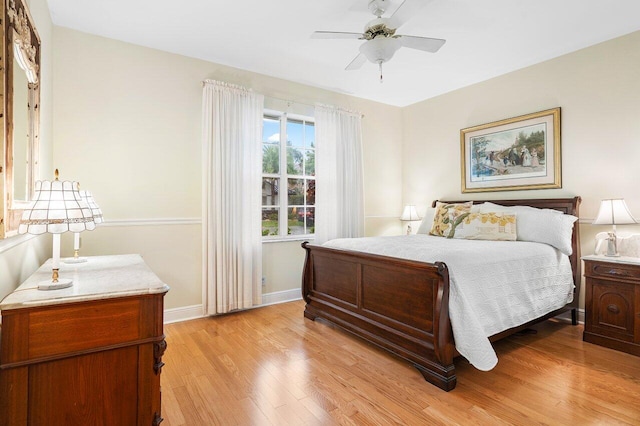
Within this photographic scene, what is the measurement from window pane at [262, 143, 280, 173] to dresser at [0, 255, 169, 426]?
9.02ft

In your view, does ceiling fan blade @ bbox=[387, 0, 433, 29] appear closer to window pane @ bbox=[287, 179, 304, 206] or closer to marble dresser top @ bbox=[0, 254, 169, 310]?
marble dresser top @ bbox=[0, 254, 169, 310]

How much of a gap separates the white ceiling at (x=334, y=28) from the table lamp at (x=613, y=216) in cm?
156

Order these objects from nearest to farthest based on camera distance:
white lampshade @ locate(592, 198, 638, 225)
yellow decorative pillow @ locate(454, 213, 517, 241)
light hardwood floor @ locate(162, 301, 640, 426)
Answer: light hardwood floor @ locate(162, 301, 640, 426) < white lampshade @ locate(592, 198, 638, 225) < yellow decorative pillow @ locate(454, 213, 517, 241)

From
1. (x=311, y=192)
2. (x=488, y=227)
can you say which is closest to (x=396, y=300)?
(x=488, y=227)

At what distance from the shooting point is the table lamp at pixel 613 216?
2.84 m

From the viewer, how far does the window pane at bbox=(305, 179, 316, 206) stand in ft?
14.6

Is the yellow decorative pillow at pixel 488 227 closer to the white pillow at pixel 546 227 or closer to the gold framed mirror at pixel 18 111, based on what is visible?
the white pillow at pixel 546 227

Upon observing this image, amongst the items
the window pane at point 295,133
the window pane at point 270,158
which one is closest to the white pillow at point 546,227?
the window pane at point 295,133

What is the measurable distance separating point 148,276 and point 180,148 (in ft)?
6.99

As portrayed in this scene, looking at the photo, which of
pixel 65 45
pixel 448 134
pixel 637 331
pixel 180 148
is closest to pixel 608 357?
pixel 637 331

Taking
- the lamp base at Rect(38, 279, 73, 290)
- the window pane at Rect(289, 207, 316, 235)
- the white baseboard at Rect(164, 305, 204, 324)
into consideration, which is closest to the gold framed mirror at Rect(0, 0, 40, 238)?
the lamp base at Rect(38, 279, 73, 290)

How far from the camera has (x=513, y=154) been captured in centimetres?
395

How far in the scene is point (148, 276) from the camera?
1.65 metres

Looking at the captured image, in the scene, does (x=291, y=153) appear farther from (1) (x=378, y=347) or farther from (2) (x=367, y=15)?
(1) (x=378, y=347)
